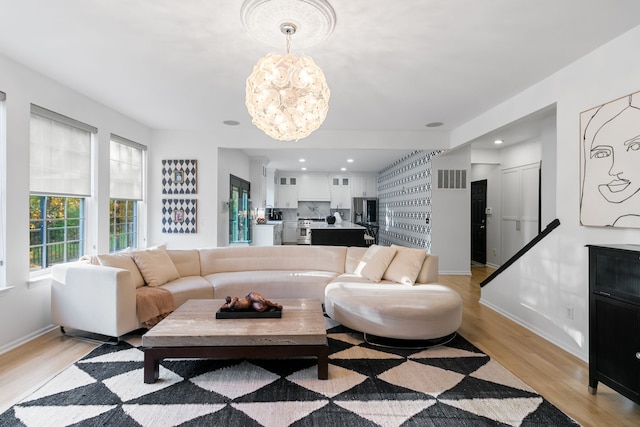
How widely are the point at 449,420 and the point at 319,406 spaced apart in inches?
30.4

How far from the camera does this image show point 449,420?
1905 mm

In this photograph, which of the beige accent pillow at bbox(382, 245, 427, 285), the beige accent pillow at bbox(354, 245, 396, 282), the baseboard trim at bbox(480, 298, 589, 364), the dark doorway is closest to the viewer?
the baseboard trim at bbox(480, 298, 589, 364)

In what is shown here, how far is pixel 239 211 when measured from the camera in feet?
23.3

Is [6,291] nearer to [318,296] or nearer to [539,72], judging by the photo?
[318,296]

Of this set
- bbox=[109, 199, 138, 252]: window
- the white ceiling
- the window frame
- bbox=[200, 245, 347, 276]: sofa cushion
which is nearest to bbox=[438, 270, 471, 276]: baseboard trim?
bbox=[200, 245, 347, 276]: sofa cushion

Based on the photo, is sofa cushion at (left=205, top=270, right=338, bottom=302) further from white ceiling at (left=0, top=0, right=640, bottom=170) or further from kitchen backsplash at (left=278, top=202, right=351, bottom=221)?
kitchen backsplash at (left=278, top=202, right=351, bottom=221)

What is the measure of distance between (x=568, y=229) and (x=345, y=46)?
8.55ft

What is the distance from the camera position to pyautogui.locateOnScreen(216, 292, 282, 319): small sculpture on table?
2.55 meters

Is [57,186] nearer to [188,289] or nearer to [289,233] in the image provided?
[188,289]

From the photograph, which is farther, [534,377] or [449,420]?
[534,377]

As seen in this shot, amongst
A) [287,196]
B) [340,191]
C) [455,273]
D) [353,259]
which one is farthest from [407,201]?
[287,196]

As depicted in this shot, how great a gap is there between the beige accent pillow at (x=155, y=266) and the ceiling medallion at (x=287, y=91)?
2.17m

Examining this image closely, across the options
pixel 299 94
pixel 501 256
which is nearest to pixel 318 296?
pixel 299 94

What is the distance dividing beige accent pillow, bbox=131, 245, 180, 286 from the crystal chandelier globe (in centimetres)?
218
